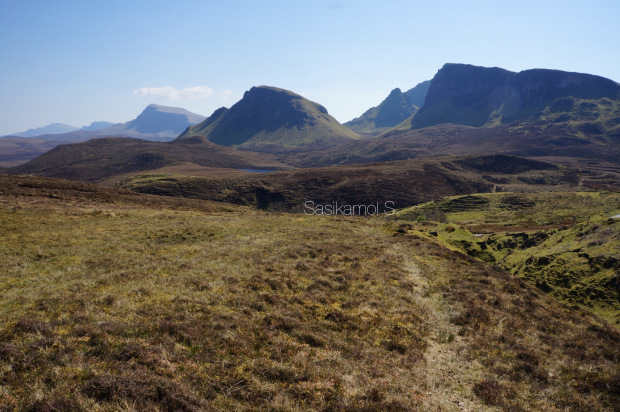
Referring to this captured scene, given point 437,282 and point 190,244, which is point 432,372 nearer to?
point 437,282

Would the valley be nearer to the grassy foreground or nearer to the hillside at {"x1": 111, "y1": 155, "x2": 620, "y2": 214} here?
the grassy foreground

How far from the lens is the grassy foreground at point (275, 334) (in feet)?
30.2

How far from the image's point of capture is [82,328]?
11516mm

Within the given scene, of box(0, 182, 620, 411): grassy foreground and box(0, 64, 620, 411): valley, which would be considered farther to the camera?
box(0, 64, 620, 411): valley

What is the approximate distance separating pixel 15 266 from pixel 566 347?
3099cm

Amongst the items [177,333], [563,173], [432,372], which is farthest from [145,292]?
[563,173]

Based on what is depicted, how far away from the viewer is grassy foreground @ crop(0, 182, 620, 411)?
9.21 m

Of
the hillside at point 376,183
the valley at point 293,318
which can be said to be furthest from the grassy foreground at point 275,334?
the hillside at point 376,183

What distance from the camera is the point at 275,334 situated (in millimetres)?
13250

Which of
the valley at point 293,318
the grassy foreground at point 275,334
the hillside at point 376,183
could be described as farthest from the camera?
the hillside at point 376,183

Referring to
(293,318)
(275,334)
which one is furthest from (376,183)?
(275,334)

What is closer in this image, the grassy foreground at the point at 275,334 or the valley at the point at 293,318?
the grassy foreground at the point at 275,334

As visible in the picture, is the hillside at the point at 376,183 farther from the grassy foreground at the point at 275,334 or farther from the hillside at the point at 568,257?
the grassy foreground at the point at 275,334

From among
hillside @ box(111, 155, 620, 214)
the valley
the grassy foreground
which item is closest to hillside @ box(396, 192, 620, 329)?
the valley
